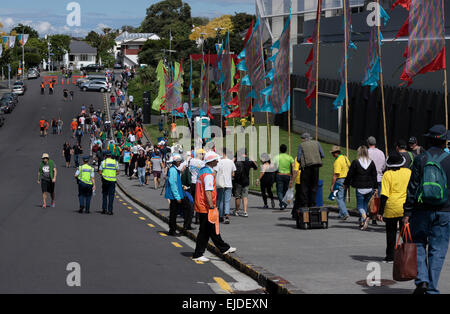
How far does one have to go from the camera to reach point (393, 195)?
11773 mm

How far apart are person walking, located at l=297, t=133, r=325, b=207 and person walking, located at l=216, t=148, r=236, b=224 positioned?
224 centimetres

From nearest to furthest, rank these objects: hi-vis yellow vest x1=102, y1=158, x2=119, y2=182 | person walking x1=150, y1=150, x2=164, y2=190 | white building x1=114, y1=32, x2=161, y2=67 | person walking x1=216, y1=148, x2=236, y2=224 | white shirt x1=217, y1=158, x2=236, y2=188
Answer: person walking x1=216, y1=148, x2=236, y2=224 < white shirt x1=217, y1=158, x2=236, y2=188 < hi-vis yellow vest x1=102, y1=158, x2=119, y2=182 < person walking x1=150, y1=150, x2=164, y2=190 < white building x1=114, y1=32, x2=161, y2=67

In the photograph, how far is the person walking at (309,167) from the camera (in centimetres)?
1664

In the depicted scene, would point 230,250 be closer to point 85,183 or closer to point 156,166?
point 85,183

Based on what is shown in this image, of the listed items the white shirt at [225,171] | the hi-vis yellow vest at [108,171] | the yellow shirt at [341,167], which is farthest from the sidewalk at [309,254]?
the hi-vis yellow vest at [108,171]

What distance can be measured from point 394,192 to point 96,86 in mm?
93637

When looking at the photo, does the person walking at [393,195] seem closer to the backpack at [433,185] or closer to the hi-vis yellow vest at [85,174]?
the backpack at [433,185]

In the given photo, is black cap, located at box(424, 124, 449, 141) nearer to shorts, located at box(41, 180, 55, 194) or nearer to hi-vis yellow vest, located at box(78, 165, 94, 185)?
hi-vis yellow vest, located at box(78, 165, 94, 185)

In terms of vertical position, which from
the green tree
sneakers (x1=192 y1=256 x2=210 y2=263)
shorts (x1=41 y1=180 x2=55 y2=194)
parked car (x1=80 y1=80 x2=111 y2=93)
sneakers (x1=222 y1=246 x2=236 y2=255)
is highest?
the green tree

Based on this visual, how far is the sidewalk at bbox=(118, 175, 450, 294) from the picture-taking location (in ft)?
33.5

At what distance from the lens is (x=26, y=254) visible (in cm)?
1359

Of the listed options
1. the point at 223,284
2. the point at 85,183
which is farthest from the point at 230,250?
the point at 85,183

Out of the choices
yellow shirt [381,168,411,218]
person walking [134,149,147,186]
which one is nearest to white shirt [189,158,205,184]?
yellow shirt [381,168,411,218]
